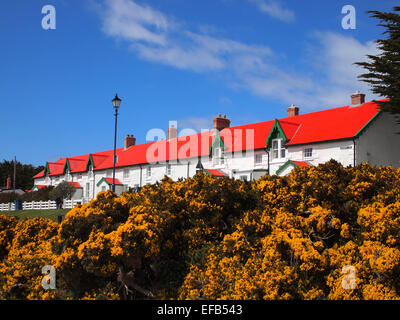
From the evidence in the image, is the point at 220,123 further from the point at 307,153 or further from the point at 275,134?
the point at 307,153

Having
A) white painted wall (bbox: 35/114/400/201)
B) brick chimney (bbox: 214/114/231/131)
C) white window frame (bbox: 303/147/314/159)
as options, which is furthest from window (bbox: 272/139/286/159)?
brick chimney (bbox: 214/114/231/131)

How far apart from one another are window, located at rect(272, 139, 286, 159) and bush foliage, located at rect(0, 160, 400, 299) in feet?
80.3

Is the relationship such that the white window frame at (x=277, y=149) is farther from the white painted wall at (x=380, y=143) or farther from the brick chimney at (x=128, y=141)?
the brick chimney at (x=128, y=141)

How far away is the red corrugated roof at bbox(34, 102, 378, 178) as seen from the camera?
32625mm

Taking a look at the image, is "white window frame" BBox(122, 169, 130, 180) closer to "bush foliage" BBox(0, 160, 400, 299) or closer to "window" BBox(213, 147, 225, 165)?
"window" BBox(213, 147, 225, 165)

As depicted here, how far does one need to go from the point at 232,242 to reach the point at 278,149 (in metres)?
27.0

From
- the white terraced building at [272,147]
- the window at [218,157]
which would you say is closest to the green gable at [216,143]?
the white terraced building at [272,147]

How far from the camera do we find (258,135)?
127ft

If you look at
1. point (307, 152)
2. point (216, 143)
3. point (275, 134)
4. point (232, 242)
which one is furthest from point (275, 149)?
point (232, 242)

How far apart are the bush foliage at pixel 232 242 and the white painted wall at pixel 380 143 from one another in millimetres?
21595

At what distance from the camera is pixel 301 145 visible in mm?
33719

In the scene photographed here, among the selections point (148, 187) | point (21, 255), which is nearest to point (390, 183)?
point (148, 187)
